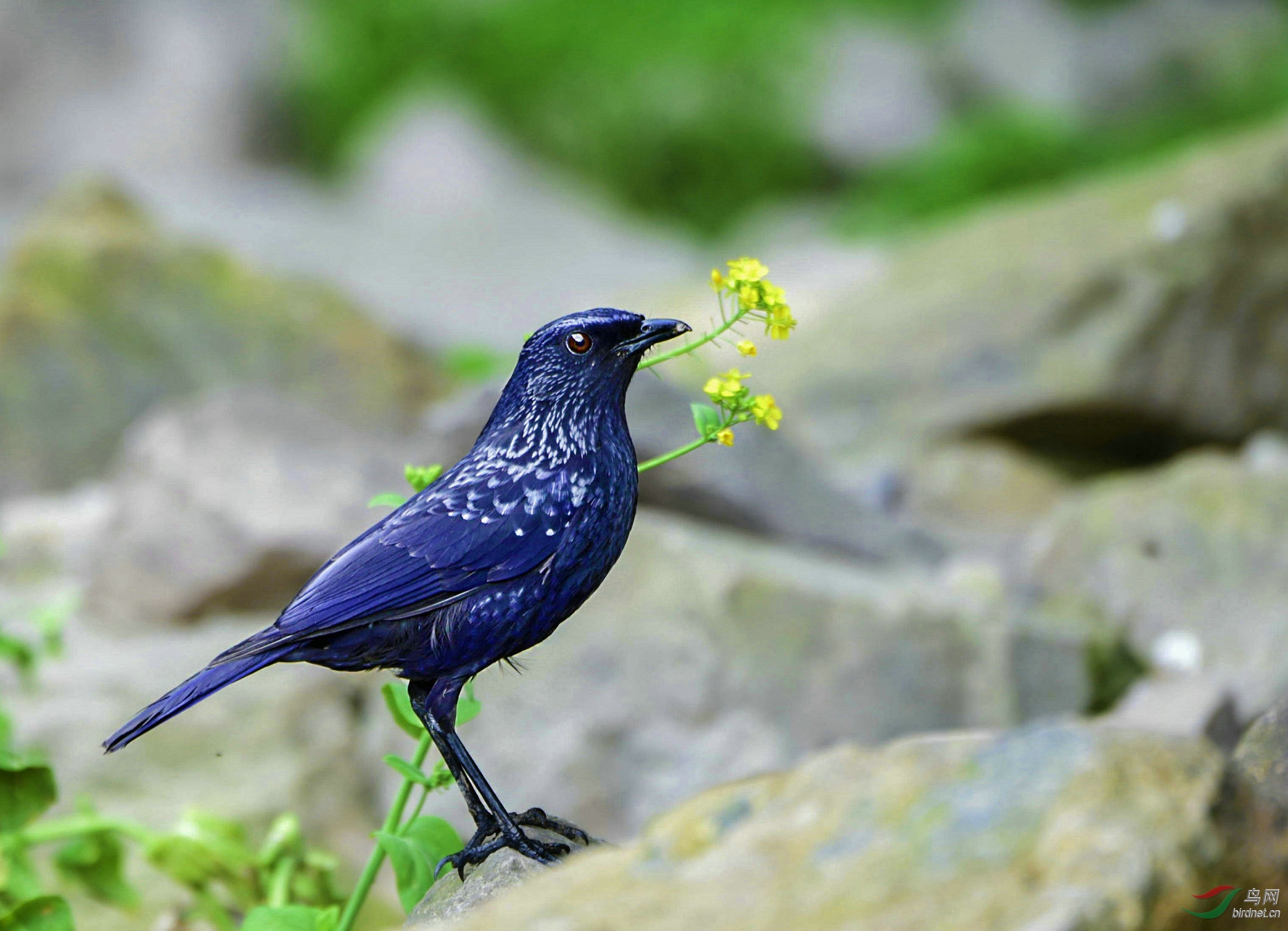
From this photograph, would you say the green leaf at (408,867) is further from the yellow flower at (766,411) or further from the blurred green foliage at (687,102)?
the blurred green foliage at (687,102)

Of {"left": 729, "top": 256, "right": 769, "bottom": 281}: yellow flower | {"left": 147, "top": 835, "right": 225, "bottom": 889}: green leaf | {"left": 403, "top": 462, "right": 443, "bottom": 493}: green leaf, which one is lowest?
{"left": 729, "top": 256, "right": 769, "bottom": 281}: yellow flower

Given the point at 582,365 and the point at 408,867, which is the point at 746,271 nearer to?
the point at 582,365

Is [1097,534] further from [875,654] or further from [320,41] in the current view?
[320,41]

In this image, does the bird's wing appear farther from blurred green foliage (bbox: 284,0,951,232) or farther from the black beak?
blurred green foliage (bbox: 284,0,951,232)

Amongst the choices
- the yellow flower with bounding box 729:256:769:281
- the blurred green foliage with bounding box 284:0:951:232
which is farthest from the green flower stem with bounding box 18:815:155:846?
the blurred green foliage with bounding box 284:0:951:232

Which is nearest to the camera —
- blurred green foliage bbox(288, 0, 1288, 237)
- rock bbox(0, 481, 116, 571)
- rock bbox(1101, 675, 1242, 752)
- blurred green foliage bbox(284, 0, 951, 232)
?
rock bbox(1101, 675, 1242, 752)

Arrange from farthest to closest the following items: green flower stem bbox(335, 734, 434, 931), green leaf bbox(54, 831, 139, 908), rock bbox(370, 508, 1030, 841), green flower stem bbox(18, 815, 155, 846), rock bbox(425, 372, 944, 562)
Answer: rock bbox(425, 372, 944, 562) → rock bbox(370, 508, 1030, 841) → green leaf bbox(54, 831, 139, 908) → green flower stem bbox(18, 815, 155, 846) → green flower stem bbox(335, 734, 434, 931)
